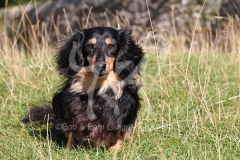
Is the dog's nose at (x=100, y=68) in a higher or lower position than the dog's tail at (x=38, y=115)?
higher

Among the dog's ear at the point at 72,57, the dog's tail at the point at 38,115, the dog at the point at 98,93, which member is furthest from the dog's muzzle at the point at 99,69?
the dog's tail at the point at 38,115

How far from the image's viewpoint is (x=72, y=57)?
377 centimetres

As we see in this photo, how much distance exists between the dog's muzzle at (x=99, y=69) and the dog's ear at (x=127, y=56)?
22 cm

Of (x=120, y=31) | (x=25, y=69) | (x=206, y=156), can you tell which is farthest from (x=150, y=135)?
(x=25, y=69)

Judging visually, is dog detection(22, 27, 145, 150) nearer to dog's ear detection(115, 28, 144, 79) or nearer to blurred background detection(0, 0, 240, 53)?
dog's ear detection(115, 28, 144, 79)

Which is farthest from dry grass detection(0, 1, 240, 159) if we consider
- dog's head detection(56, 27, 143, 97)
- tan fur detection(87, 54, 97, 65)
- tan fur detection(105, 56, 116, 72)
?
tan fur detection(87, 54, 97, 65)

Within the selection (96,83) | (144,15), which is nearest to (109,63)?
(96,83)

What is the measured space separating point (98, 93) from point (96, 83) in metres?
0.09

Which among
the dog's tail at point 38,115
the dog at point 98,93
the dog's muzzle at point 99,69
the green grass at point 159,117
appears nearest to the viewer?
the green grass at point 159,117

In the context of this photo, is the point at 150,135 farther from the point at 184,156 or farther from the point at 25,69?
the point at 25,69

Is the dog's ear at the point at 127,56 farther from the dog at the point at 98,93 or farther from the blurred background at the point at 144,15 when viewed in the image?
the blurred background at the point at 144,15

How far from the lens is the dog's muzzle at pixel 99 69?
3430 mm

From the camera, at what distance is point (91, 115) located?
3631 mm

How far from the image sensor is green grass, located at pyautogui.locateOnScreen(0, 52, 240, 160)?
3307 mm
